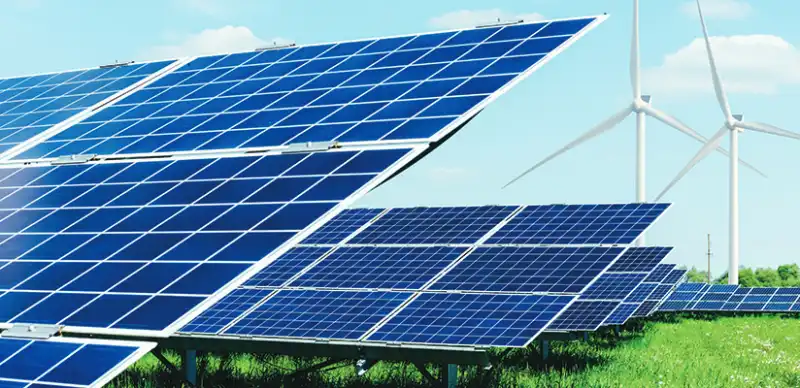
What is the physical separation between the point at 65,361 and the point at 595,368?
1790cm

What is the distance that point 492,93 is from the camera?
15.8m

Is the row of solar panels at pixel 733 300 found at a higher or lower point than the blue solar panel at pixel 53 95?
lower

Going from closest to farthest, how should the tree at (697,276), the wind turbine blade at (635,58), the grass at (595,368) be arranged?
1. the grass at (595,368)
2. the wind turbine blade at (635,58)
3. the tree at (697,276)

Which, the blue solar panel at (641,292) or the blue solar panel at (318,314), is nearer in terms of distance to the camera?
the blue solar panel at (318,314)

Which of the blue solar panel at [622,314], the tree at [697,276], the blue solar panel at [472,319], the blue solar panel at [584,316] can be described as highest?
the blue solar panel at [472,319]

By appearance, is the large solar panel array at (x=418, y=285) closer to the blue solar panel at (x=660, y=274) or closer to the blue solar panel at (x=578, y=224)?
the blue solar panel at (x=578, y=224)

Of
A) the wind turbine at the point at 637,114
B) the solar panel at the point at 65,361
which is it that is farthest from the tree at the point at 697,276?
the solar panel at the point at 65,361

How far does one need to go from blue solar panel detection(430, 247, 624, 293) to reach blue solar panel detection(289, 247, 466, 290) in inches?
20.9

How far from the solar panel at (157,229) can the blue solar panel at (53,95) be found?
437 cm

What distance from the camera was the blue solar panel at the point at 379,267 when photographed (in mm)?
21709

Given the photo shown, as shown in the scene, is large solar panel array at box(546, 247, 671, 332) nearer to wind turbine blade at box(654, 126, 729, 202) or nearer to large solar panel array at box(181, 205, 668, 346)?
large solar panel array at box(181, 205, 668, 346)

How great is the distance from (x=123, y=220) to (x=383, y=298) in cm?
600

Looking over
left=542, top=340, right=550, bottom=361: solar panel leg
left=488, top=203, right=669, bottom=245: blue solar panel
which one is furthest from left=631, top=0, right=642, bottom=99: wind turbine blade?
Result: left=542, top=340, right=550, bottom=361: solar panel leg

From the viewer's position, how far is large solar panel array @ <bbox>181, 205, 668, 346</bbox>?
17.5 metres
